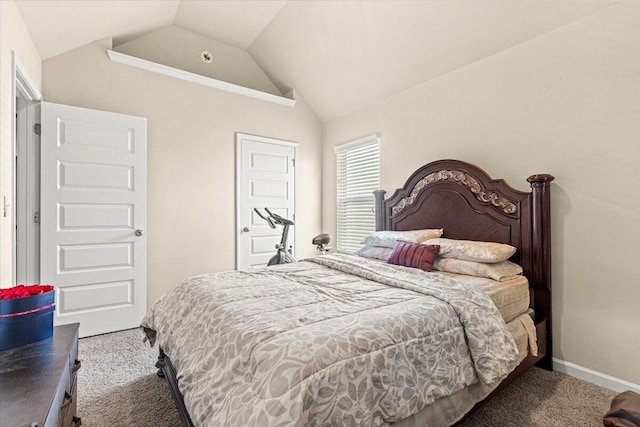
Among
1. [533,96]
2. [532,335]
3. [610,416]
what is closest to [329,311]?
[532,335]

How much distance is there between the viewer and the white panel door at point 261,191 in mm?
3922

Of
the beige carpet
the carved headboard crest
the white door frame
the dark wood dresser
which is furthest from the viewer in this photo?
the carved headboard crest

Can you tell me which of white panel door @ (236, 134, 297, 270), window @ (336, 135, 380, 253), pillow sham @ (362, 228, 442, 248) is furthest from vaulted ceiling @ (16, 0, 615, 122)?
pillow sham @ (362, 228, 442, 248)

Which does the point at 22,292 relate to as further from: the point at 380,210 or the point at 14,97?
the point at 380,210

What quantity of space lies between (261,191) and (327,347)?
3.15 meters

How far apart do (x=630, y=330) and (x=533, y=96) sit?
1.76m

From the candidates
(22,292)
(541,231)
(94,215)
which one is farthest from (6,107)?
(541,231)

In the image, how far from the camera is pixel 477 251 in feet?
7.47

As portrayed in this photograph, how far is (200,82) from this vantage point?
3.63m

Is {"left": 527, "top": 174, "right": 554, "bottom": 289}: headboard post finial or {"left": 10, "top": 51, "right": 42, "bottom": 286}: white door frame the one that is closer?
{"left": 10, "top": 51, "right": 42, "bottom": 286}: white door frame

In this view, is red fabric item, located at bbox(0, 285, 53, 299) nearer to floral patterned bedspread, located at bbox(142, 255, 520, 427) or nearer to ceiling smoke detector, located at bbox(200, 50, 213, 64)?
floral patterned bedspread, located at bbox(142, 255, 520, 427)

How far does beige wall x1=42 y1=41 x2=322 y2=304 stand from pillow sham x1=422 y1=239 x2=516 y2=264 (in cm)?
255

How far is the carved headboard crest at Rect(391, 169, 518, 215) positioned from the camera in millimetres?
Result: 2490

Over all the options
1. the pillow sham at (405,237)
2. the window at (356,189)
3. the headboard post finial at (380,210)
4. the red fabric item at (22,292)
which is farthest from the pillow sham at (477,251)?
the red fabric item at (22,292)
